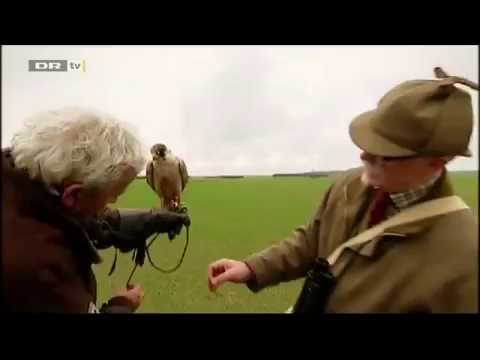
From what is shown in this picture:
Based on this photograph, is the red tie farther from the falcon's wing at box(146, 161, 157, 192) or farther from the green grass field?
the falcon's wing at box(146, 161, 157, 192)

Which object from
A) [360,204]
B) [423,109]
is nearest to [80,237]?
[360,204]

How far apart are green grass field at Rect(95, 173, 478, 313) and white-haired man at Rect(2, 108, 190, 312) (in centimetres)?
28

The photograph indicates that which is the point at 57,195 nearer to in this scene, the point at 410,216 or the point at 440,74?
the point at 410,216

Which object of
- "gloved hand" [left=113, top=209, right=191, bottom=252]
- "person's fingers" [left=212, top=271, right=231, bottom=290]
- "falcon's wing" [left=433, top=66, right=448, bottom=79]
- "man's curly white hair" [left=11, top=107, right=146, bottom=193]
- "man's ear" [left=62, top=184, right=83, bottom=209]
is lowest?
"person's fingers" [left=212, top=271, right=231, bottom=290]

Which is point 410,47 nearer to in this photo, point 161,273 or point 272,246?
point 272,246

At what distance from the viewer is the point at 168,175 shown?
1535 mm

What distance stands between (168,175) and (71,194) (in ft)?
1.25

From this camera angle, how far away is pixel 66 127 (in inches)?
46.9

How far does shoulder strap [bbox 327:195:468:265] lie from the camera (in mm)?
1188

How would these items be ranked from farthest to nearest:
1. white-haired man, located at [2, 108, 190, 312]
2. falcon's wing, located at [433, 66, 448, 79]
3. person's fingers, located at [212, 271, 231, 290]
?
1. person's fingers, located at [212, 271, 231, 290]
2. falcon's wing, located at [433, 66, 448, 79]
3. white-haired man, located at [2, 108, 190, 312]

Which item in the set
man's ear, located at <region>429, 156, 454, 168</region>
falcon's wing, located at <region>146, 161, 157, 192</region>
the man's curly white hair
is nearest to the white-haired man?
the man's curly white hair

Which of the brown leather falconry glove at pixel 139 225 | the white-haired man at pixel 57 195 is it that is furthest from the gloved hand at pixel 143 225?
the white-haired man at pixel 57 195

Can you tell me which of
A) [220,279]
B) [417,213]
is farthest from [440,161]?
[220,279]

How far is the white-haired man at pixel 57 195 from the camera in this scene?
44.0 inches
